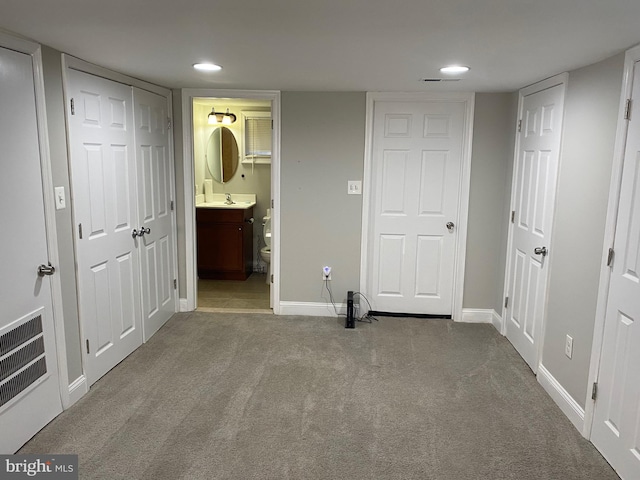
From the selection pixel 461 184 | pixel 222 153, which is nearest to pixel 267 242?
pixel 222 153

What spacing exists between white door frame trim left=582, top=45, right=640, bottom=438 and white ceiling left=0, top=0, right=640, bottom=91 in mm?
164

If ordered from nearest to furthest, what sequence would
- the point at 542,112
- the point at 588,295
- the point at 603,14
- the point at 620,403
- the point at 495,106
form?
1. the point at 603,14
2. the point at 620,403
3. the point at 588,295
4. the point at 542,112
5. the point at 495,106

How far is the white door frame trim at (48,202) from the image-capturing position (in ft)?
7.79

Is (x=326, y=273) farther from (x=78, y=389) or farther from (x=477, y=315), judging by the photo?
(x=78, y=389)

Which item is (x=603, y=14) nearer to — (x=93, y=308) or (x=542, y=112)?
(x=542, y=112)

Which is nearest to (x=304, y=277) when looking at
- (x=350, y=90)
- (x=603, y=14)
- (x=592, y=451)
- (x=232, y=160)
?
(x=350, y=90)

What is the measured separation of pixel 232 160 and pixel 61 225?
3341 mm

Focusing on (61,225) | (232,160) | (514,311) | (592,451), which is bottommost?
(592,451)

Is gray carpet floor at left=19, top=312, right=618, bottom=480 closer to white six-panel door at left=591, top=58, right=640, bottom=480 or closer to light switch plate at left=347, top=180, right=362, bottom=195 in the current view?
white six-panel door at left=591, top=58, right=640, bottom=480

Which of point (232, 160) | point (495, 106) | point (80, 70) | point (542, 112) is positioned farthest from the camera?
point (232, 160)

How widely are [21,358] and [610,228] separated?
9.93 ft

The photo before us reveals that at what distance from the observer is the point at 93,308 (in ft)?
9.97

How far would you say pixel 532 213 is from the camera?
347cm

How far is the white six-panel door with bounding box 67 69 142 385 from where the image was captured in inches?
113
